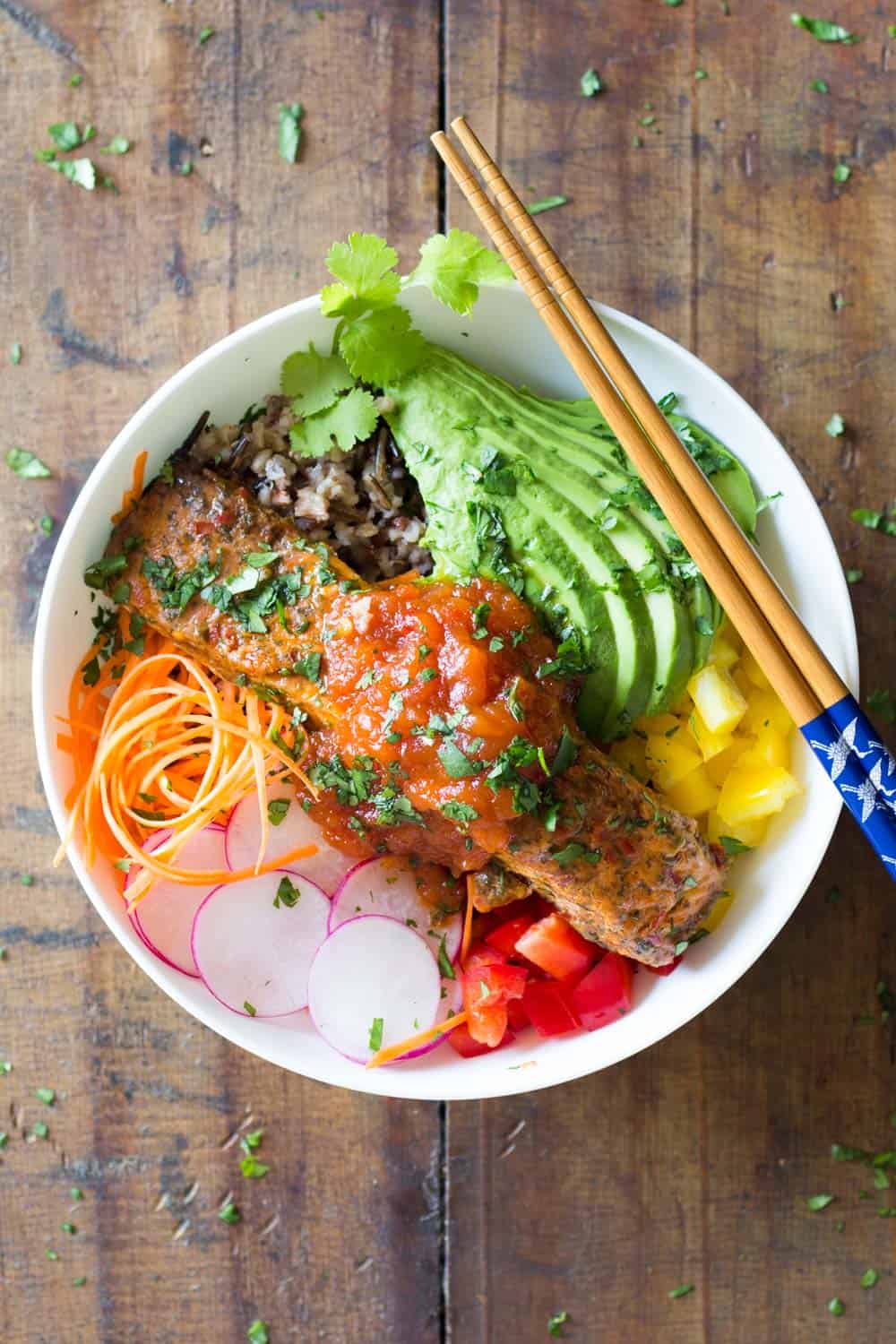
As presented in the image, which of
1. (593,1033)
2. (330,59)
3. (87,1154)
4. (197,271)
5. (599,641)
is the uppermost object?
(330,59)

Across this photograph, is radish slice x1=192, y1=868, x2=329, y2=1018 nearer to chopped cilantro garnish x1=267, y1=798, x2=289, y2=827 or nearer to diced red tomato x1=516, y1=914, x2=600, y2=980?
chopped cilantro garnish x1=267, y1=798, x2=289, y2=827

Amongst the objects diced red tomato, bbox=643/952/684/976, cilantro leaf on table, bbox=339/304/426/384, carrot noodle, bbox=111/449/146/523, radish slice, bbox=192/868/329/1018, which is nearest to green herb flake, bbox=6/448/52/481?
carrot noodle, bbox=111/449/146/523

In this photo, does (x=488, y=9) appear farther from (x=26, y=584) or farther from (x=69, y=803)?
(x=69, y=803)

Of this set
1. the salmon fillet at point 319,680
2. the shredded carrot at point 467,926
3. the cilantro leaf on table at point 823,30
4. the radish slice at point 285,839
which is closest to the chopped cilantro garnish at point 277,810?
the radish slice at point 285,839

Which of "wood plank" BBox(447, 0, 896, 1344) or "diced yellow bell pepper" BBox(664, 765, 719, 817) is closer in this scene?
"diced yellow bell pepper" BBox(664, 765, 719, 817)

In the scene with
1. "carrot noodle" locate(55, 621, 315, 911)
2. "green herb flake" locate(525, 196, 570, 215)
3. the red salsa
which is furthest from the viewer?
"green herb flake" locate(525, 196, 570, 215)

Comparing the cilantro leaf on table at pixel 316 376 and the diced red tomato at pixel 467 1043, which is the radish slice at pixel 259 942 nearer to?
the diced red tomato at pixel 467 1043

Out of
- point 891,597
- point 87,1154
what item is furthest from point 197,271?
point 87,1154
